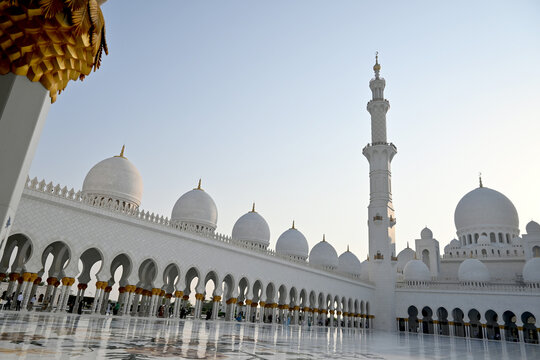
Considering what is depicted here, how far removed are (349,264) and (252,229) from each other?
488 inches

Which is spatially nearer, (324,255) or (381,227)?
(381,227)

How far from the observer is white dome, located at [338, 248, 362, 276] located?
106ft

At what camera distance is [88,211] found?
12.2m

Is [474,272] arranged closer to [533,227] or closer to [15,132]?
[533,227]

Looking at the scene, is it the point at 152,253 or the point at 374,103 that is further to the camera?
the point at 374,103

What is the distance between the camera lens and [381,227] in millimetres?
25984

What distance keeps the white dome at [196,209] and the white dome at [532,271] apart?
748 inches

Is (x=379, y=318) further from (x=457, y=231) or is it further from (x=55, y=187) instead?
Result: (x=55, y=187)

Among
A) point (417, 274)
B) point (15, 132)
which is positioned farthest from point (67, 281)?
point (417, 274)

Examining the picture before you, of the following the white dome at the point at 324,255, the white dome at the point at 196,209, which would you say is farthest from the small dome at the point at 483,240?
the white dome at the point at 196,209

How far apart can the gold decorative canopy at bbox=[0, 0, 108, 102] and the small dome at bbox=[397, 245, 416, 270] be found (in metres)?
34.0

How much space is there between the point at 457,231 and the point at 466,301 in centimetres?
823

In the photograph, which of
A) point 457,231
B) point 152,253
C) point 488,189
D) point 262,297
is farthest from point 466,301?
point 152,253

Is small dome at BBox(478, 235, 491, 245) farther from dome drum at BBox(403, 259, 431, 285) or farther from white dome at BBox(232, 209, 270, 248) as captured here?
white dome at BBox(232, 209, 270, 248)
